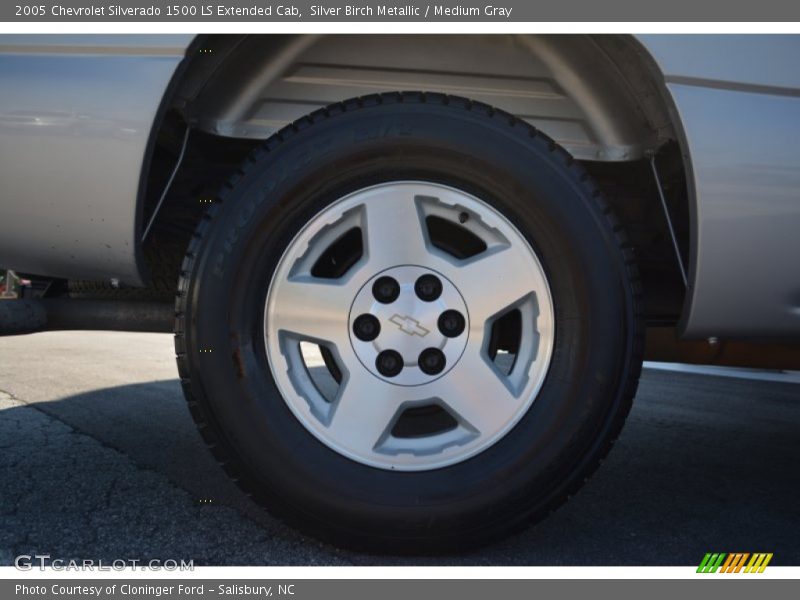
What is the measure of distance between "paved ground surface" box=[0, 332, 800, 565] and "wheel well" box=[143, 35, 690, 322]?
70 centimetres

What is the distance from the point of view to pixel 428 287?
1.41 m

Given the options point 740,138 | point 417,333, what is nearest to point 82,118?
point 417,333

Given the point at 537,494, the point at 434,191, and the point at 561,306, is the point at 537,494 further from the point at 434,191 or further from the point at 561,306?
the point at 434,191

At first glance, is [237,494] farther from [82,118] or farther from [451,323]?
[82,118]

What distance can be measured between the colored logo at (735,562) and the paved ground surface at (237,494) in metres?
0.03

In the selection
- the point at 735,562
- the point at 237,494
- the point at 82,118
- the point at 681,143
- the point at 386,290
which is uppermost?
the point at 681,143

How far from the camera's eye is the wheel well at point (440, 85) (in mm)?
1508

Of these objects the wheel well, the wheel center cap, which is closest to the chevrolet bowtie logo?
the wheel center cap

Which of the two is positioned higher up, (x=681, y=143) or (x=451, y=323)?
(x=681, y=143)
